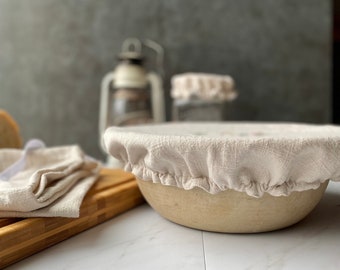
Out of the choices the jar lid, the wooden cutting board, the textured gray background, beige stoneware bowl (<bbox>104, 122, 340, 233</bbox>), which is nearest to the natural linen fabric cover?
beige stoneware bowl (<bbox>104, 122, 340, 233</bbox>)

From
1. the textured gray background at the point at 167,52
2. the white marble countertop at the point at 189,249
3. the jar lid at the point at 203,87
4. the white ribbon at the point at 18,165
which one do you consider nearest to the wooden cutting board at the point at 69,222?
the white marble countertop at the point at 189,249

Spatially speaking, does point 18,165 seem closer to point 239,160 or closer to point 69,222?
point 69,222

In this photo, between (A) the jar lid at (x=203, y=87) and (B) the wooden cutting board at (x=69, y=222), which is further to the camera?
(A) the jar lid at (x=203, y=87)

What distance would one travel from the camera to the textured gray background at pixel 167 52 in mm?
1029

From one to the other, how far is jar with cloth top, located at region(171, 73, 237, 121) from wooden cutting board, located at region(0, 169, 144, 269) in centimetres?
41

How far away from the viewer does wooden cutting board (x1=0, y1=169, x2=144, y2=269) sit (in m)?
0.29

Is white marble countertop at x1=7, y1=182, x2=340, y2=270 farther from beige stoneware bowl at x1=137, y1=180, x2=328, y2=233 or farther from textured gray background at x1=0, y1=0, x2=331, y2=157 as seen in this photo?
textured gray background at x1=0, y1=0, x2=331, y2=157

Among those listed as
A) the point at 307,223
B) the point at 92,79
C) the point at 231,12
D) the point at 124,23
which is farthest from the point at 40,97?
the point at 307,223

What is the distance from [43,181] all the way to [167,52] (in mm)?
800

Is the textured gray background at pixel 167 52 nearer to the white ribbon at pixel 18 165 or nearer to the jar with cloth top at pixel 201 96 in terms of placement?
the jar with cloth top at pixel 201 96

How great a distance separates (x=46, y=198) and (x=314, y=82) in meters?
0.95

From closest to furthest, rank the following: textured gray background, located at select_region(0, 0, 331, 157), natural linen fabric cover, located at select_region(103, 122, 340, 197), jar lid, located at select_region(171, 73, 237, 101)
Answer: natural linen fabric cover, located at select_region(103, 122, 340, 197), jar lid, located at select_region(171, 73, 237, 101), textured gray background, located at select_region(0, 0, 331, 157)

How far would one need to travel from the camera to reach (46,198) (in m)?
0.32

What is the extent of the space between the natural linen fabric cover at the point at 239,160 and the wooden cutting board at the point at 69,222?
10 centimetres
